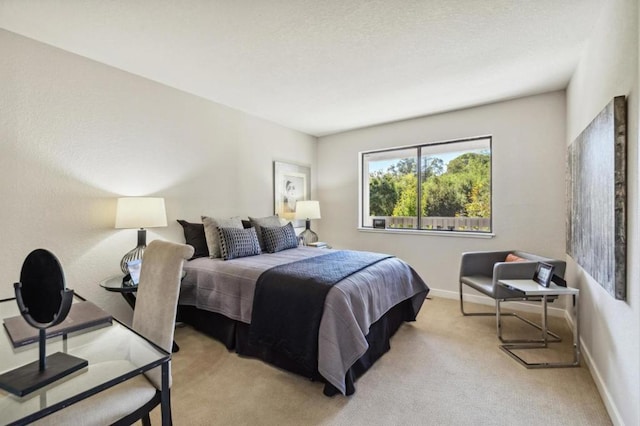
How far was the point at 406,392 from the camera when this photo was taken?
1985 mm

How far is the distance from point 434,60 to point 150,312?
2830mm

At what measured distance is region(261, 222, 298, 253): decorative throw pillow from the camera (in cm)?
345

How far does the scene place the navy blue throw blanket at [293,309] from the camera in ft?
6.66

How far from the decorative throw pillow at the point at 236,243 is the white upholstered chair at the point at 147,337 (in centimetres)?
130

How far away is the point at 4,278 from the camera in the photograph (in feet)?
7.04

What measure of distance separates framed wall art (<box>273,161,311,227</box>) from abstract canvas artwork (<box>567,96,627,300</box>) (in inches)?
135

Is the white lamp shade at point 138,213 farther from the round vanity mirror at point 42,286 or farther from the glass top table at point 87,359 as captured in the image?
the round vanity mirror at point 42,286

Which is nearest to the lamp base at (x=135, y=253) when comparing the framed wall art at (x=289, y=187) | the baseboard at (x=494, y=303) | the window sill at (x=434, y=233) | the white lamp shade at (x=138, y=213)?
the white lamp shade at (x=138, y=213)

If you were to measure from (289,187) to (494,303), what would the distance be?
322 cm

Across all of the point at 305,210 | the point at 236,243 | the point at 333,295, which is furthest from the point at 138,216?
the point at 305,210

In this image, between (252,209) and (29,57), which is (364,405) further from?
(29,57)

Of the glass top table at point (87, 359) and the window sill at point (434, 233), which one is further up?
the window sill at point (434, 233)

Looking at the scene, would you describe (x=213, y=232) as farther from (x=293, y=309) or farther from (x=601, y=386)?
(x=601, y=386)

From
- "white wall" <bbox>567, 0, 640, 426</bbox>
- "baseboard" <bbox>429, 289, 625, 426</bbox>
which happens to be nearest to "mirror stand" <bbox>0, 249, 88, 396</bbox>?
"white wall" <bbox>567, 0, 640, 426</bbox>
